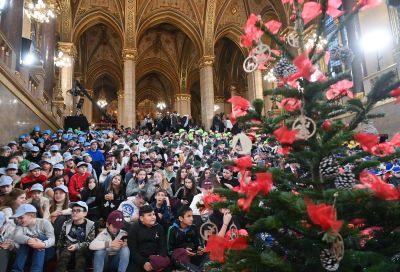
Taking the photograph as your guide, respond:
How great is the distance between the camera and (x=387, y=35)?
12.2 meters

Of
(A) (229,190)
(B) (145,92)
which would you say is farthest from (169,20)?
(A) (229,190)

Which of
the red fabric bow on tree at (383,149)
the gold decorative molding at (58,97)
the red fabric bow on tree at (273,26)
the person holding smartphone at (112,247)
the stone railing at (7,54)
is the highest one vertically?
the gold decorative molding at (58,97)

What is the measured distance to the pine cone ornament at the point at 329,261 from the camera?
137 centimetres

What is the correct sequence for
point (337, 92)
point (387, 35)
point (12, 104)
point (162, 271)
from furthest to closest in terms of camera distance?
point (387, 35) → point (12, 104) → point (162, 271) → point (337, 92)

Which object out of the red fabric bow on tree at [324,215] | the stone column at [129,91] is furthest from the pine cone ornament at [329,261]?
the stone column at [129,91]

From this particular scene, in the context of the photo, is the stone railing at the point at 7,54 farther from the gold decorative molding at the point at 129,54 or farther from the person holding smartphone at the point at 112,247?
the gold decorative molding at the point at 129,54

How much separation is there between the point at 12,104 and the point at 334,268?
10.8 metres

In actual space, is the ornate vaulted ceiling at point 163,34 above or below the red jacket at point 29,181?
above

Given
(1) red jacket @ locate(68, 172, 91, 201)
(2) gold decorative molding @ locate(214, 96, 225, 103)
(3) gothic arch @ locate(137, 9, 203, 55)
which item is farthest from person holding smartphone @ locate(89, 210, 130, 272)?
(2) gold decorative molding @ locate(214, 96, 225, 103)

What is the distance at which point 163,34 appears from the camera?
2889 cm

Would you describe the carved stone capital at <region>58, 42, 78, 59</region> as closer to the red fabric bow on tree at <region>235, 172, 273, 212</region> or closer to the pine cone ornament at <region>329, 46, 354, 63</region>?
the pine cone ornament at <region>329, 46, 354, 63</region>

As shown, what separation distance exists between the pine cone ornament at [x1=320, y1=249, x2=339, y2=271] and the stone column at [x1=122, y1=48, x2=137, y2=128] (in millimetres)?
20150

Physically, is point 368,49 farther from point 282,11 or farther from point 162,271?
point 162,271

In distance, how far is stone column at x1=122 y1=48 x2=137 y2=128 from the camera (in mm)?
21266
